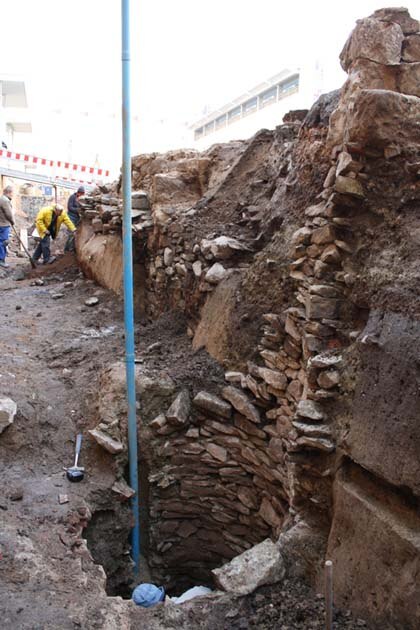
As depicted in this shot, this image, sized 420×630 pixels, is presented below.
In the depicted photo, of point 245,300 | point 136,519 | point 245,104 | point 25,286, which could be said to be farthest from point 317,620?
point 245,104

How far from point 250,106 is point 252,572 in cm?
1946

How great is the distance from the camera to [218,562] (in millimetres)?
5125

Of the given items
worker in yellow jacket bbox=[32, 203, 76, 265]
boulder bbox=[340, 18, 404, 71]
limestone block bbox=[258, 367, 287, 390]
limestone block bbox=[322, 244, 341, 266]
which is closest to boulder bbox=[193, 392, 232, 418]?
limestone block bbox=[258, 367, 287, 390]

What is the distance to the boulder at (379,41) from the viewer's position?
141 inches

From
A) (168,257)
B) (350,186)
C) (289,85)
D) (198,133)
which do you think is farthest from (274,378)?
(198,133)

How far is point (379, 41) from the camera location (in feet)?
11.8

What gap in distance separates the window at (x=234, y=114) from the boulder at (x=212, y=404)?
18.3 meters

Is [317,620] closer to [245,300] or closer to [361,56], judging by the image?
[245,300]

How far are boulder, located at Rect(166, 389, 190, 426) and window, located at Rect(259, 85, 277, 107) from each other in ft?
53.4

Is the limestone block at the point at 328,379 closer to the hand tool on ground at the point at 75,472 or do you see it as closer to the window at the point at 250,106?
the hand tool on ground at the point at 75,472

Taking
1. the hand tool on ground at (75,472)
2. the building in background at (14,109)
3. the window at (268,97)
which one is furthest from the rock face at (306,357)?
the building in background at (14,109)

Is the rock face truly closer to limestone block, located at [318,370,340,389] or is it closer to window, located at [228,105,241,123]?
limestone block, located at [318,370,340,389]

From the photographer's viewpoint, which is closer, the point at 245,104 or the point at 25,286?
the point at 25,286

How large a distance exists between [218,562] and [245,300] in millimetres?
2818
